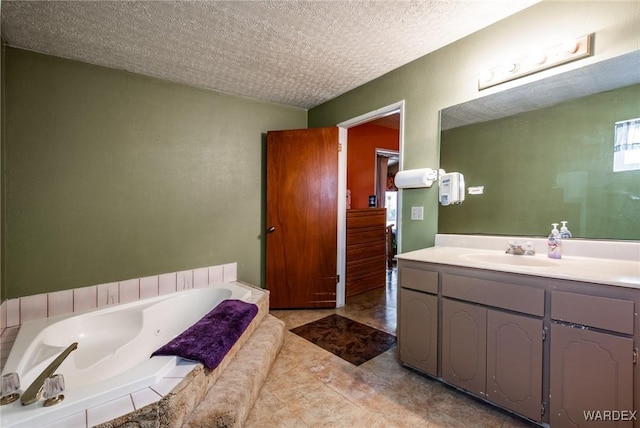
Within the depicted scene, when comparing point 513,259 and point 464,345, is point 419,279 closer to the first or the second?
point 464,345

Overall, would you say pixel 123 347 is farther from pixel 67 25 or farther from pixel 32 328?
pixel 67 25

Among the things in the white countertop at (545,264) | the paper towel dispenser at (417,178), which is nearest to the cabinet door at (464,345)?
the white countertop at (545,264)

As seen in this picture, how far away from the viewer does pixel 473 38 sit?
1.86m

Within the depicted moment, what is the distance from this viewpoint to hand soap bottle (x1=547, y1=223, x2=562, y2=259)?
5.04 ft

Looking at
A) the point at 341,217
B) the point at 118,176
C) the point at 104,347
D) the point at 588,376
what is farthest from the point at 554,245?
the point at 118,176

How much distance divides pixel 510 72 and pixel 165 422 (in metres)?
2.62

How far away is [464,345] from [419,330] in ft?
0.91

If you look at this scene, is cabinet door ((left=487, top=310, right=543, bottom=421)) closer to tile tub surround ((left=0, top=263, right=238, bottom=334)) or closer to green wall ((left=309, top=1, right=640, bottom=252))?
green wall ((left=309, top=1, right=640, bottom=252))

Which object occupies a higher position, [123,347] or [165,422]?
[165,422]

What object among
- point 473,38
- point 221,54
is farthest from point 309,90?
point 473,38

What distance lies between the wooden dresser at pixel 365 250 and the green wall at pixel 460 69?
3.51 feet

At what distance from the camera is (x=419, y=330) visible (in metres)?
1.72

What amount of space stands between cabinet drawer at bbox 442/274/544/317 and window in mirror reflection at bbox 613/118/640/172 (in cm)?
85

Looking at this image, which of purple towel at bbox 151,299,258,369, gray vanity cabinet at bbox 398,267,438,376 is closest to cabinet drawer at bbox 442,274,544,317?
gray vanity cabinet at bbox 398,267,438,376
